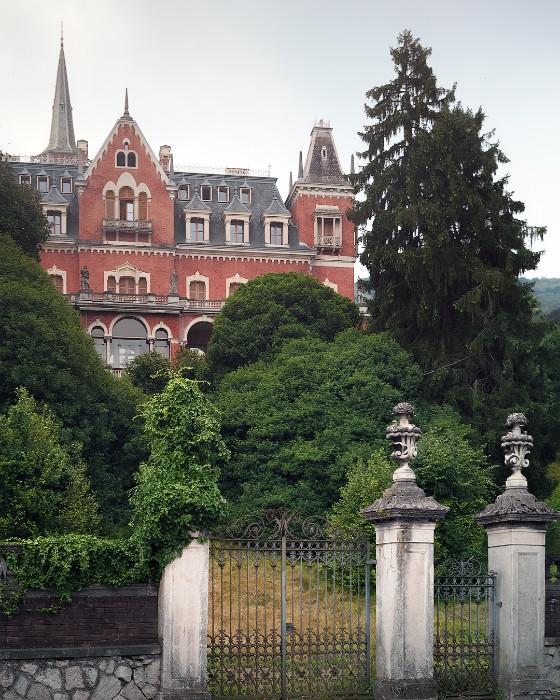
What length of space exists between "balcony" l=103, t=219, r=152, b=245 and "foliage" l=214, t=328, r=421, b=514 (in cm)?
2038

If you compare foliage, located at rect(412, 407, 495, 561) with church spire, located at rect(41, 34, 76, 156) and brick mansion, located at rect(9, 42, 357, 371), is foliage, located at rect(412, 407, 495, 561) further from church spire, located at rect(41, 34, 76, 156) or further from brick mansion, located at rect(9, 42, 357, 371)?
church spire, located at rect(41, 34, 76, 156)

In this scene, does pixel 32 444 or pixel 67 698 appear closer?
pixel 67 698

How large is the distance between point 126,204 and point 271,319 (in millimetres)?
17385

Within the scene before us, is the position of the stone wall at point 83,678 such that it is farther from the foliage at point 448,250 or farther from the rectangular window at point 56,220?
the rectangular window at point 56,220

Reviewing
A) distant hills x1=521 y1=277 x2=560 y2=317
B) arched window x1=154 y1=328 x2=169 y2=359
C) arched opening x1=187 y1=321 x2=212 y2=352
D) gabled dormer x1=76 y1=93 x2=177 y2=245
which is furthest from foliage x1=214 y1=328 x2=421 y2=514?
distant hills x1=521 y1=277 x2=560 y2=317

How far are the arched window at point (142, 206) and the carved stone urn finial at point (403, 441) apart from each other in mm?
48405

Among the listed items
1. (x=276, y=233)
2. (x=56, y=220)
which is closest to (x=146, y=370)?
(x=56, y=220)

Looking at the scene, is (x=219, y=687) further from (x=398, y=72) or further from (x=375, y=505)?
(x=398, y=72)

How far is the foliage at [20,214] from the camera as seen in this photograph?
4766cm

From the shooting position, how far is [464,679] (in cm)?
1803

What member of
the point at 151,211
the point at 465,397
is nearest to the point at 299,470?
the point at 465,397

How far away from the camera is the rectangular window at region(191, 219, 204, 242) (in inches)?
2623

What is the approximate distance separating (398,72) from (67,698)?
36492 millimetres

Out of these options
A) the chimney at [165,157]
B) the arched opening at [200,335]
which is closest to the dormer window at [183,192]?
the chimney at [165,157]
